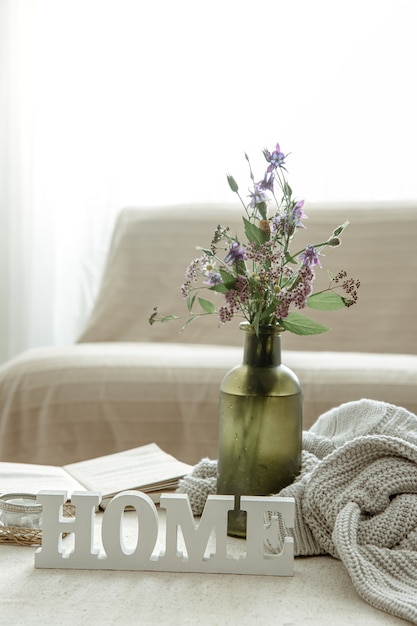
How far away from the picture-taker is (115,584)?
0.86 meters

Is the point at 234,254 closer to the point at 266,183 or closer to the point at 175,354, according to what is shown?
the point at 266,183

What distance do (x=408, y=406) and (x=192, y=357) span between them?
0.55 metres

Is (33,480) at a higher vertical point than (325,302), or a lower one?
lower

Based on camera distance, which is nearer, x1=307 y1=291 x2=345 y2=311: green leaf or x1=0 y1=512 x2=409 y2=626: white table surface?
x1=0 y1=512 x2=409 y2=626: white table surface

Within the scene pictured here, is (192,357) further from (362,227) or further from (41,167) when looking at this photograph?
(41,167)

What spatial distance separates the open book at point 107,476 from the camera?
46.8 inches

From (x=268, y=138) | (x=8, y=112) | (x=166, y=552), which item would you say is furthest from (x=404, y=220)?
(x=166, y=552)

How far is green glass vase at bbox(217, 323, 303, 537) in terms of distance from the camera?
1030 mm

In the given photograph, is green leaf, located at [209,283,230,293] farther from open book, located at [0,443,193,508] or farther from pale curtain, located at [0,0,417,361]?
pale curtain, located at [0,0,417,361]

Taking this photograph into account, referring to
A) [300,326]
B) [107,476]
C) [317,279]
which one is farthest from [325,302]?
[317,279]

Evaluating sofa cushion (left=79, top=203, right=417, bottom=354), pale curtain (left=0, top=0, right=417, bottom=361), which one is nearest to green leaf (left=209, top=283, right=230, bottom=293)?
sofa cushion (left=79, top=203, right=417, bottom=354)

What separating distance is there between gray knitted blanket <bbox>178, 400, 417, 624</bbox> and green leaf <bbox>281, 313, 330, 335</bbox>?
0.45ft

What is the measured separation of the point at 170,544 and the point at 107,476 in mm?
375

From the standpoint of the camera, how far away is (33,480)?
48.4 inches
